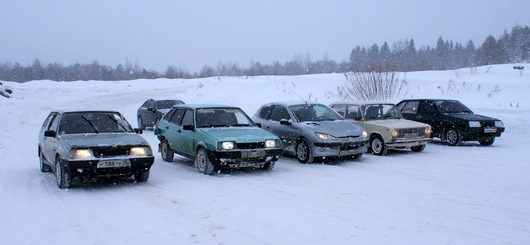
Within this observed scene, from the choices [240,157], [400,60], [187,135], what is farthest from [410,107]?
[400,60]

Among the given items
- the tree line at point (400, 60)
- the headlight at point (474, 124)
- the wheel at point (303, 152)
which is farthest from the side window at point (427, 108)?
the tree line at point (400, 60)

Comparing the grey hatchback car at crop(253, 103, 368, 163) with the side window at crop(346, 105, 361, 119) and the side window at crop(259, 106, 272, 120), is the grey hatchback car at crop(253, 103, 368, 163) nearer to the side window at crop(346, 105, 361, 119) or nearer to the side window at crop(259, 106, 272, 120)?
the side window at crop(259, 106, 272, 120)

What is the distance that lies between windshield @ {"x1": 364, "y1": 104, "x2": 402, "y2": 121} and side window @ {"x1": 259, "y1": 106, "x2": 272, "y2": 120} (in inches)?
113

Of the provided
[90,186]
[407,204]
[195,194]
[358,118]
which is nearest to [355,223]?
[407,204]

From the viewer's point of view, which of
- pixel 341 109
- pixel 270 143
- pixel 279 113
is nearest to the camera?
pixel 270 143

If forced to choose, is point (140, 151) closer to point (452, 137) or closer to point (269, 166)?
point (269, 166)

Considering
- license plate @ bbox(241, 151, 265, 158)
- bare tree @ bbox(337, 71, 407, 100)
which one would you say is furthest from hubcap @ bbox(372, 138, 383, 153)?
bare tree @ bbox(337, 71, 407, 100)

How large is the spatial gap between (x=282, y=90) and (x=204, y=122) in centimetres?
2400

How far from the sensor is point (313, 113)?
11.7m

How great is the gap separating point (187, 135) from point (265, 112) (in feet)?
10.2

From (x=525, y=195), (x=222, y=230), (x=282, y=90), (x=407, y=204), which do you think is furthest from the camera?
(x=282, y=90)

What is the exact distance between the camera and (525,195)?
735 centimetres

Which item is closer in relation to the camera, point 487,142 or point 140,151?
point 140,151

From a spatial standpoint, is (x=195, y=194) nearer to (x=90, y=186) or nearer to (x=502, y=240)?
(x=90, y=186)
